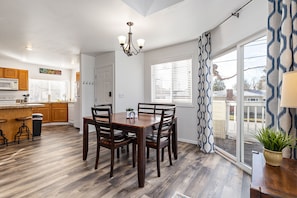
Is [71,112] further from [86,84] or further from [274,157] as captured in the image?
[274,157]

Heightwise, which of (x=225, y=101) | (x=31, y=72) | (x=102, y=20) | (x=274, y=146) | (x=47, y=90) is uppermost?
(x=102, y=20)

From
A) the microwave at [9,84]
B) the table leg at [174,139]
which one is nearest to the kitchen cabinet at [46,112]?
the microwave at [9,84]

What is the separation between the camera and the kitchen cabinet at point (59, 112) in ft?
21.3

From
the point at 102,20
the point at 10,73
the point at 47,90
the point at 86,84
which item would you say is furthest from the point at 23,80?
the point at 102,20

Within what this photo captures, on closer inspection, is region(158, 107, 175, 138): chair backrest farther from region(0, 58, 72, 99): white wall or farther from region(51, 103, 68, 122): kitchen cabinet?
region(0, 58, 72, 99): white wall

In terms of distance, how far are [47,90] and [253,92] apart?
25.0 feet

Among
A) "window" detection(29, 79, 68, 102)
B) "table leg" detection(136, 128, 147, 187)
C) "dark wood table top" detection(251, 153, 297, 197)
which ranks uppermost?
"window" detection(29, 79, 68, 102)

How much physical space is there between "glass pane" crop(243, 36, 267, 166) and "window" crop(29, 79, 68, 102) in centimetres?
739

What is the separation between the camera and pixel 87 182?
217 centimetres

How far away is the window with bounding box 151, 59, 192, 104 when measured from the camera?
404cm

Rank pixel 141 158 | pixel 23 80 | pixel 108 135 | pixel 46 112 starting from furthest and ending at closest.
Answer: pixel 46 112, pixel 23 80, pixel 108 135, pixel 141 158

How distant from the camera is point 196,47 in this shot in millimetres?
3791

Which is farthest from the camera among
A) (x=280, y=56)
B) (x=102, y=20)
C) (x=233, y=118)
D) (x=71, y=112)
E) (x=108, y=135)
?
(x=71, y=112)

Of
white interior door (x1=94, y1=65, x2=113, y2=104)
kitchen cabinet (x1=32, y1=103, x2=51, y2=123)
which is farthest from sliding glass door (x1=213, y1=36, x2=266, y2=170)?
kitchen cabinet (x1=32, y1=103, x2=51, y2=123)
